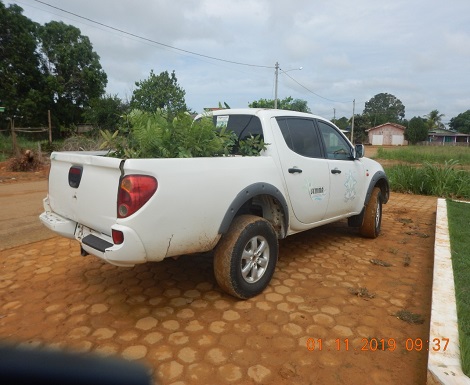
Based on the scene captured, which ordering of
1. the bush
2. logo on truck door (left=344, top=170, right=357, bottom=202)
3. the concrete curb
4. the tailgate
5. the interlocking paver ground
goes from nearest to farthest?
the concrete curb → the interlocking paver ground → the tailgate → logo on truck door (left=344, top=170, right=357, bottom=202) → the bush

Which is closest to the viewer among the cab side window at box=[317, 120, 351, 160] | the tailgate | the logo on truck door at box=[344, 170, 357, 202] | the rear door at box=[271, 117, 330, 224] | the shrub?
the tailgate

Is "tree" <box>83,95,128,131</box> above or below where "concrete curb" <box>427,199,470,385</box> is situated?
above

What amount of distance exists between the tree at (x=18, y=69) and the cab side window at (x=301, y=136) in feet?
90.0

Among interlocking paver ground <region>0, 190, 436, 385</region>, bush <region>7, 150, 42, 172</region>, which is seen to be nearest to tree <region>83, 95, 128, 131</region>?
bush <region>7, 150, 42, 172</region>

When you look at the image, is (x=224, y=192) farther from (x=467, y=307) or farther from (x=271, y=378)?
(x=467, y=307)

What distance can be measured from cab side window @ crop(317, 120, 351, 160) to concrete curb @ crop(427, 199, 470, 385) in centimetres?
162

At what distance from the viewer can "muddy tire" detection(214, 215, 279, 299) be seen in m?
2.88

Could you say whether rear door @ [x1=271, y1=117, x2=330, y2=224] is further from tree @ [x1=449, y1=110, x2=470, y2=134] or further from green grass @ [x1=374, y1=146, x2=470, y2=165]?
tree @ [x1=449, y1=110, x2=470, y2=134]

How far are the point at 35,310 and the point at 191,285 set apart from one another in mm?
1376

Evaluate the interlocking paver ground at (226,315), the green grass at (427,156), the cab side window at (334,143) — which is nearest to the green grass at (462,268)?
the interlocking paver ground at (226,315)

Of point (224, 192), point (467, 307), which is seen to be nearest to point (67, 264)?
point (224, 192)

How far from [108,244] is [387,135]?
72376 millimetres

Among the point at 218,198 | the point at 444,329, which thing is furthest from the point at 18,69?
the point at 444,329
